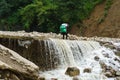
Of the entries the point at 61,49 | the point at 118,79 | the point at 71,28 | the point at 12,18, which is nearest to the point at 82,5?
the point at 71,28

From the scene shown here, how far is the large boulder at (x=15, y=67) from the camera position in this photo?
7.51 meters

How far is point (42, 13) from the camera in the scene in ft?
84.3

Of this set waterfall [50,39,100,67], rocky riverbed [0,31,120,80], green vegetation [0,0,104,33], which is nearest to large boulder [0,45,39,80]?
rocky riverbed [0,31,120,80]

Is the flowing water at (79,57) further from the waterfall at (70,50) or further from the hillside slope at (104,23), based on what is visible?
the hillside slope at (104,23)

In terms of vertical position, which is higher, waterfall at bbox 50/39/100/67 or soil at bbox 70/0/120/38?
waterfall at bbox 50/39/100/67

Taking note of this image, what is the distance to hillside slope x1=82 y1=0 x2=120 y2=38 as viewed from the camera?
76.3ft

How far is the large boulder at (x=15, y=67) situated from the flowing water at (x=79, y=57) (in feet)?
17.0

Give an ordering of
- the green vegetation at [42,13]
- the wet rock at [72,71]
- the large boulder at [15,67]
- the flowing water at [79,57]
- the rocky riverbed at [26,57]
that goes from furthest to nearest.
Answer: the green vegetation at [42,13]
the flowing water at [79,57]
the wet rock at [72,71]
the rocky riverbed at [26,57]
the large boulder at [15,67]

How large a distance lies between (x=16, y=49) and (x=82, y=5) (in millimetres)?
11467

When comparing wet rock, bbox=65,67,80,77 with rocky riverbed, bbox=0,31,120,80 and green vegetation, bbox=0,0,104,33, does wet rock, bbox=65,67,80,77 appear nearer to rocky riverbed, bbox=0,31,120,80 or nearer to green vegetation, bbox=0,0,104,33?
rocky riverbed, bbox=0,31,120,80

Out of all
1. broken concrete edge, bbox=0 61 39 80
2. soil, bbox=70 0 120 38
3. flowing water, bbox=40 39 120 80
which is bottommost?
soil, bbox=70 0 120 38

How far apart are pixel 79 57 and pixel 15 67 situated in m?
8.39

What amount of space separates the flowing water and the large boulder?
5193 millimetres

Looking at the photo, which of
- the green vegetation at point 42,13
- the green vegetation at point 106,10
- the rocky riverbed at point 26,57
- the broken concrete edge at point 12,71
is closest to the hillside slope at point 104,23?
the green vegetation at point 106,10
